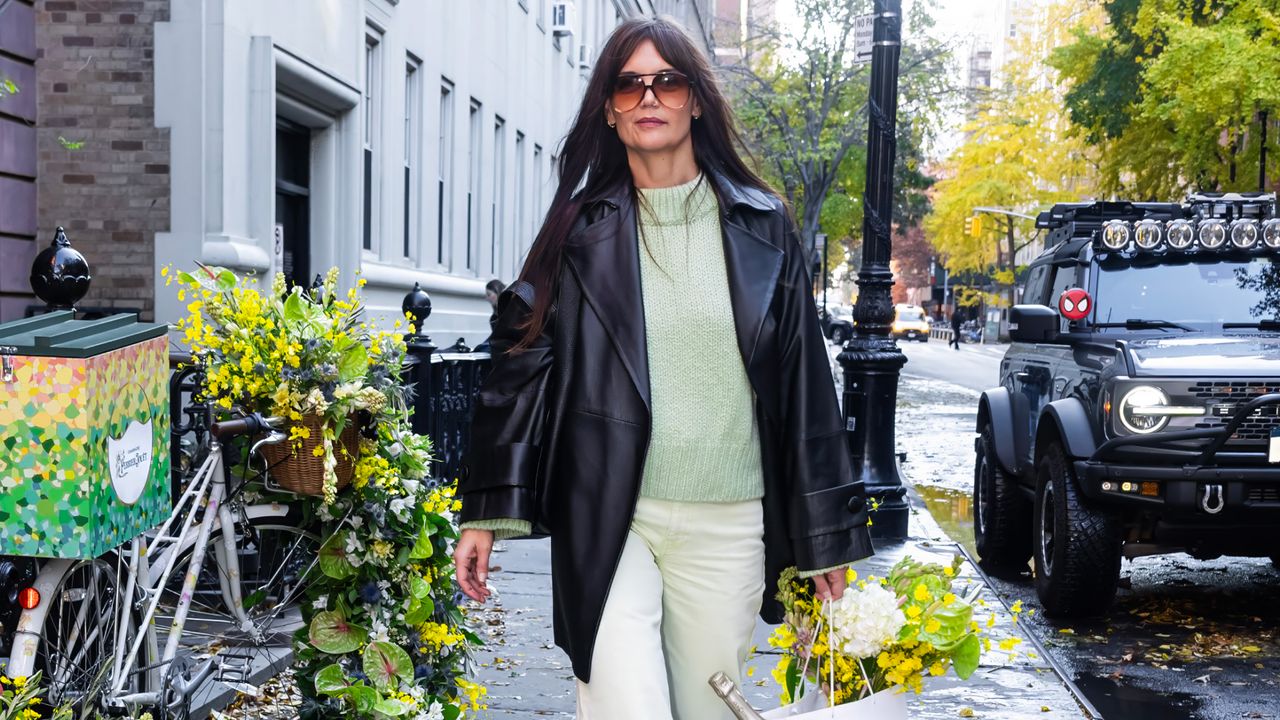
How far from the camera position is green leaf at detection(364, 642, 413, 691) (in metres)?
3.88

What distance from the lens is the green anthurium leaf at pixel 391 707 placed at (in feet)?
12.5

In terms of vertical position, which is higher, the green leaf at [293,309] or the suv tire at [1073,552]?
the green leaf at [293,309]

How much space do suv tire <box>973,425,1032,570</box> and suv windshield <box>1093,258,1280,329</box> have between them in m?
1.27

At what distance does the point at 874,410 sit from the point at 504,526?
7196 mm

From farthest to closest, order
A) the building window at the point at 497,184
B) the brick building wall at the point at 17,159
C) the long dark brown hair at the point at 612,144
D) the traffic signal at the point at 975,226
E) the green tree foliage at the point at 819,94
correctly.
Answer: the traffic signal at the point at 975,226
the green tree foliage at the point at 819,94
the building window at the point at 497,184
the brick building wall at the point at 17,159
the long dark brown hair at the point at 612,144

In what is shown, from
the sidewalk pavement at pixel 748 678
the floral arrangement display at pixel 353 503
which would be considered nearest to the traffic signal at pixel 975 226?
the sidewalk pavement at pixel 748 678

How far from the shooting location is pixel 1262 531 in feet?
22.7

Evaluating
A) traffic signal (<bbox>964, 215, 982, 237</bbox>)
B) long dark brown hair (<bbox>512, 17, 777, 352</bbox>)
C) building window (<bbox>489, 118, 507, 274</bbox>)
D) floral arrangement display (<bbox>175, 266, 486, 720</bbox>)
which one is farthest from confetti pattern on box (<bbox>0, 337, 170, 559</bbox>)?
traffic signal (<bbox>964, 215, 982, 237</bbox>)

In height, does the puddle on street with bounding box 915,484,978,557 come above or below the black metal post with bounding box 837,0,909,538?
below

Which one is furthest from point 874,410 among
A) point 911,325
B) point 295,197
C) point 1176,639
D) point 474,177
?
point 911,325

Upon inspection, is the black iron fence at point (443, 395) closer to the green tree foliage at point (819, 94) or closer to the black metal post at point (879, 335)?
the black metal post at point (879, 335)

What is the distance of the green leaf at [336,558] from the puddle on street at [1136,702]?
10.6ft

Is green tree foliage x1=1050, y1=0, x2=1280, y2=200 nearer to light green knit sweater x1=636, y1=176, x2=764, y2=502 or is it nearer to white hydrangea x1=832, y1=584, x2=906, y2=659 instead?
light green knit sweater x1=636, y1=176, x2=764, y2=502

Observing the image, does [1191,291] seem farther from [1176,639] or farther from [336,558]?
[336,558]
